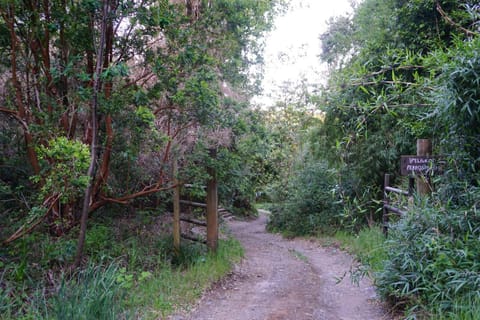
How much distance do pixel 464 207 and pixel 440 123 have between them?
1.18 meters

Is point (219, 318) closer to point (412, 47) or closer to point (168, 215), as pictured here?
point (168, 215)

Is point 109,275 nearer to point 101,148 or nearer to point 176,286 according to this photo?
point 176,286

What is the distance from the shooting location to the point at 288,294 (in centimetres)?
655

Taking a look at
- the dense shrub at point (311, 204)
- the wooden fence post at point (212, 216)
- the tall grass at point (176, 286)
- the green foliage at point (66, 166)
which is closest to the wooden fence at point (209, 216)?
the wooden fence post at point (212, 216)

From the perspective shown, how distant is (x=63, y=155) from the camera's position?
5.18 meters

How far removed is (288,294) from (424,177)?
2577mm

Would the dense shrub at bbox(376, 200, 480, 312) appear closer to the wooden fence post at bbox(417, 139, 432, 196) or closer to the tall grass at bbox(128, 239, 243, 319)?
the wooden fence post at bbox(417, 139, 432, 196)

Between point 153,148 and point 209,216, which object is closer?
point 153,148

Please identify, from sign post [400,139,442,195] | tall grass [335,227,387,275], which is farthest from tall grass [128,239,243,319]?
sign post [400,139,442,195]

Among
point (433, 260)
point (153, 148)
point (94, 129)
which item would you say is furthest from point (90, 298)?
point (433, 260)

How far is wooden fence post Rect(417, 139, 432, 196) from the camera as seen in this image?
239 inches

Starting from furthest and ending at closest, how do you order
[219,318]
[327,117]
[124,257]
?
[327,117] < [124,257] < [219,318]

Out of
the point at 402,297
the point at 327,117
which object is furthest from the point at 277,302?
the point at 327,117

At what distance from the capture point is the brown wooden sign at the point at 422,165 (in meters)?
5.84
